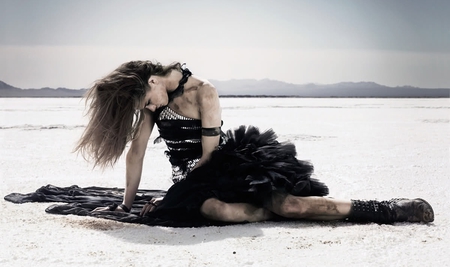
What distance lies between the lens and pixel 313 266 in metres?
2.67

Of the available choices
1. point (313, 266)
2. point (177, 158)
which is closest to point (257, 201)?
point (177, 158)

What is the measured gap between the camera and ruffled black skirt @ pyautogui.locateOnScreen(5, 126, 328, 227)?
11.3ft

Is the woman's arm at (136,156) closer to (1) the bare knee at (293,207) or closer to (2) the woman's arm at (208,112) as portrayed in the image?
(2) the woman's arm at (208,112)

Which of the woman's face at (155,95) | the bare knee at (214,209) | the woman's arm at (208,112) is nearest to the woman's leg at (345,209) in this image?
the bare knee at (214,209)

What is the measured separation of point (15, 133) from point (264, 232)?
856 centimetres

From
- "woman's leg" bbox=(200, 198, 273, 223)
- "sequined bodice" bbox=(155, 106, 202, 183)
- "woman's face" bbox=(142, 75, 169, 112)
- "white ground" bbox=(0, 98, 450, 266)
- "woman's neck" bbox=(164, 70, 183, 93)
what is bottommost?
"white ground" bbox=(0, 98, 450, 266)

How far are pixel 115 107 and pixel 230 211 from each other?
3.01 ft

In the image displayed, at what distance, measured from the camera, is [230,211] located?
3.43 meters

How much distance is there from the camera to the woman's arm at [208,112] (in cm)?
348

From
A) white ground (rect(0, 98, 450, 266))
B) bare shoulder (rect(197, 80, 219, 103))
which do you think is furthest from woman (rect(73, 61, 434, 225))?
white ground (rect(0, 98, 450, 266))

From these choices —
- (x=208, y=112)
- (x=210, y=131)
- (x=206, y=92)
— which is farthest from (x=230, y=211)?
(x=206, y=92)

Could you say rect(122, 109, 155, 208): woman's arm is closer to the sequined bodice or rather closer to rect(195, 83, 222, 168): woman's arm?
the sequined bodice

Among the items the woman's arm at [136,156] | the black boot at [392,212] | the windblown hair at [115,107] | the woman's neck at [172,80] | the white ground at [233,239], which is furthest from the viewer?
the woman's arm at [136,156]

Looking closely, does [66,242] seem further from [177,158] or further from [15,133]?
[15,133]
